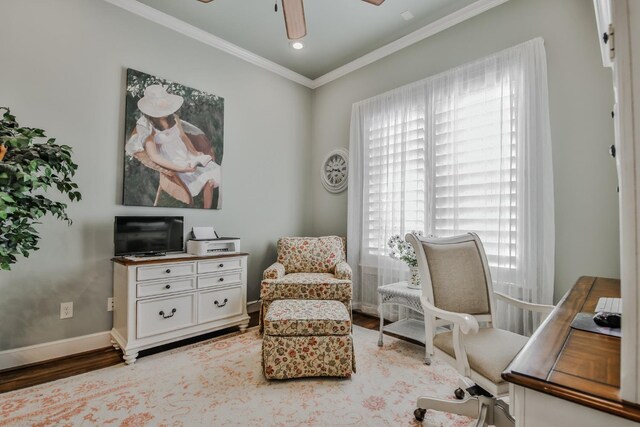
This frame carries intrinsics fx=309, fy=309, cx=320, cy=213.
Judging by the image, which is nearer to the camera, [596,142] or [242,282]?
[596,142]

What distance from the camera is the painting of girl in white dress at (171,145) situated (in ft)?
9.21

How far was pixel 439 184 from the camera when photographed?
291 centimetres

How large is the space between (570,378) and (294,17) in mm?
2254

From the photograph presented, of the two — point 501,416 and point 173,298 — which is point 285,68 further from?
point 501,416

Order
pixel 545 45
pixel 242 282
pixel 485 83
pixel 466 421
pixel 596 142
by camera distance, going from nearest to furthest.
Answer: pixel 466 421 < pixel 596 142 < pixel 545 45 < pixel 485 83 < pixel 242 282

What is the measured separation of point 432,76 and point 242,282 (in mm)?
2790

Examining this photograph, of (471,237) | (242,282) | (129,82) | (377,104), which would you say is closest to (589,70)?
(471,237)

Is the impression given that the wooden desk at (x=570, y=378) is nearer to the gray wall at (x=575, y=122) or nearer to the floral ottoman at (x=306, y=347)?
the floral ottoman at (x=306, y=347)

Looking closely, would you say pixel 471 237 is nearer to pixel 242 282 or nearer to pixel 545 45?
pixel 545 45

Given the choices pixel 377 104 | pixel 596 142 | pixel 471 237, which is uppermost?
pixel 377 104

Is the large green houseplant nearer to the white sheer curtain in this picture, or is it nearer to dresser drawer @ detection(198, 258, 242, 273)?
dresser drawer @ detection(198, 258, 242, 273)

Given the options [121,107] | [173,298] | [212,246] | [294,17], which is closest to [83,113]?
[121,107]

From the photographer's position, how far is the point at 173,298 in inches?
104

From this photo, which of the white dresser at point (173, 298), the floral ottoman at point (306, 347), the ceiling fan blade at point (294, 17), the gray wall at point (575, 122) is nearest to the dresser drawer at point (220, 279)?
the white dresser at point (173, 298)
